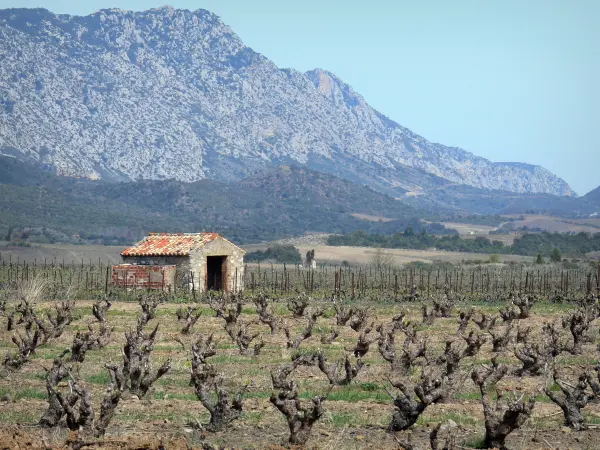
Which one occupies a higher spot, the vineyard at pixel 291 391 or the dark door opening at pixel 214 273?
the dark door opening at pixel 214 273

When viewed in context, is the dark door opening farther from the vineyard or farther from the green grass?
the green grass

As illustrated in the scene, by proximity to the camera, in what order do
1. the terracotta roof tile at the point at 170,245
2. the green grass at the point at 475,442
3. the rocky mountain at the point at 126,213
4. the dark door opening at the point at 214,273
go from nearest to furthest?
the green grass at the point at 475,442
the terracotta roof tile at the point at 170,245
the dark door opening at the point at 214,273
the rocky mountain at the point at 126,213

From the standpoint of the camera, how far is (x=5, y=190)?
156 metres

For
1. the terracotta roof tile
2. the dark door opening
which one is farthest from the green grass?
the dark door opening

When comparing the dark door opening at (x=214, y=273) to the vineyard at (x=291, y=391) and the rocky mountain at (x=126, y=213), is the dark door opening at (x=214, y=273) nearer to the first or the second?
the vineyard at (x=291, y=391)

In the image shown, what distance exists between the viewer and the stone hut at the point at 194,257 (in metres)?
46.4

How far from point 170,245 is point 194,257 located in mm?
2233

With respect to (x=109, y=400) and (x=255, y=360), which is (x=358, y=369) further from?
(x=109, y=400)

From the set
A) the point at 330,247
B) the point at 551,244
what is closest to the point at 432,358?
the point at 330,247

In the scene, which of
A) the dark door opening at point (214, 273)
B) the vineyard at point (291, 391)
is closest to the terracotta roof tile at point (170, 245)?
the dark door opening at point (214, 273)

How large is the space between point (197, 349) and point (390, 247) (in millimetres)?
118302

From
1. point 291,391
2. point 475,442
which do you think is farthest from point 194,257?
point 475,442

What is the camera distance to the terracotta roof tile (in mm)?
46931

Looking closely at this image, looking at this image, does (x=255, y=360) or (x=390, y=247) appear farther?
(x=390, y=247)
